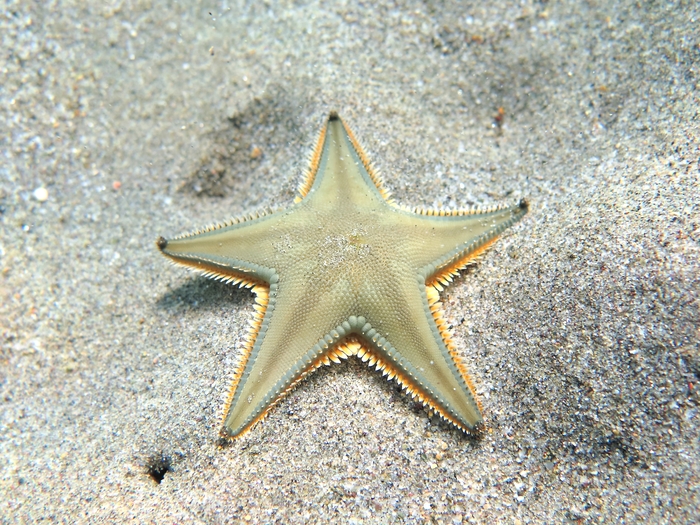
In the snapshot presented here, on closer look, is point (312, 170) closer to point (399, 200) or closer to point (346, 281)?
point (399, 200)

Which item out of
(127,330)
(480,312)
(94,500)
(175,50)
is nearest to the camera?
(94,500)

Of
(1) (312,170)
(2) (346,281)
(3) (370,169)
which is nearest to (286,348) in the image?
(2) (346,281)

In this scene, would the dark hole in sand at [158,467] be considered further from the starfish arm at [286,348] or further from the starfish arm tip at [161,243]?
the starfish arm tip at [161,243]

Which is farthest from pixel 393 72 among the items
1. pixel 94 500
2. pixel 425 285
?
pixel 94 500

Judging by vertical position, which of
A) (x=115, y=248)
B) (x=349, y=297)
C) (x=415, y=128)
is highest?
(x=415, y=128)

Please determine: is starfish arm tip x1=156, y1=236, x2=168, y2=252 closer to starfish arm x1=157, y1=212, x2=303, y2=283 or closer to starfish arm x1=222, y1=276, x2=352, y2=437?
starfish arm x1=157, y1=212, x2=303, y2=283

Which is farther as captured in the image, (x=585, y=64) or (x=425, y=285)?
(x=585, y=64)

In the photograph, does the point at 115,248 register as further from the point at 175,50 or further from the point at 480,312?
the point at 480,312
